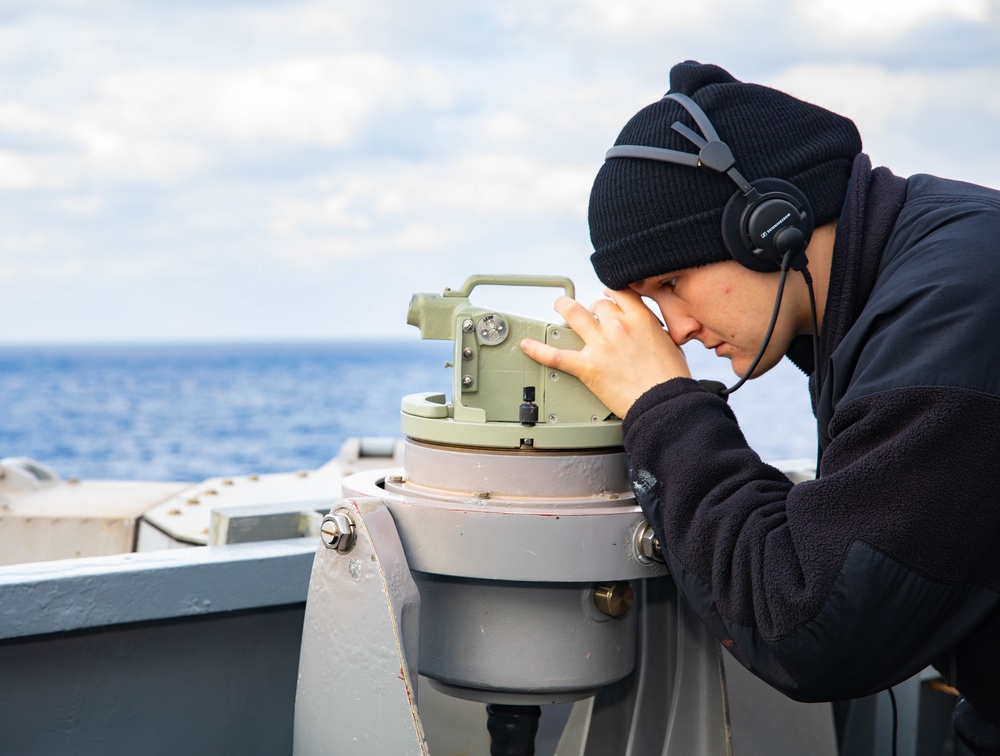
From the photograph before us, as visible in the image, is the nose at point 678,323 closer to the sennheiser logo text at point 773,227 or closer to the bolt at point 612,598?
the sennheiser logo text at point 773,227

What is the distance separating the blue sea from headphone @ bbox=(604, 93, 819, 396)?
52.4 ft

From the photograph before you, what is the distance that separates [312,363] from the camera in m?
90.1

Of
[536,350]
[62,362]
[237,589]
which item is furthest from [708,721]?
[62,362]

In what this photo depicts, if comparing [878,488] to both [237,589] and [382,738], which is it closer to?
[382,738]

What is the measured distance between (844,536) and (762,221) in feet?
1.33

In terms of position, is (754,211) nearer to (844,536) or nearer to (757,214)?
(757,214)

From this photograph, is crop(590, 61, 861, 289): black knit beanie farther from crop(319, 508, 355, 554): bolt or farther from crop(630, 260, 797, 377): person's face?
crop(319, 508, 355, 554): bolt

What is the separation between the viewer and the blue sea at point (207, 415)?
116ft

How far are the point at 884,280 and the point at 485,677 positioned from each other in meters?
0.74

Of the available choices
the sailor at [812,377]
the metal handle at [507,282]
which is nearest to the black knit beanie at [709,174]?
the sailor at [812,377]

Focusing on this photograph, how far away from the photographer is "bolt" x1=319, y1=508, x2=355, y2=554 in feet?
4.27

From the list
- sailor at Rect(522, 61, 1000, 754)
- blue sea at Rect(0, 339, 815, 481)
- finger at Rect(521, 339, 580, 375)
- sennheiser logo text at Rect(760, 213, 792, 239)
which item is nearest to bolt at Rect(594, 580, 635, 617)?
sailor at Rect(522, 61, 1000, 754)

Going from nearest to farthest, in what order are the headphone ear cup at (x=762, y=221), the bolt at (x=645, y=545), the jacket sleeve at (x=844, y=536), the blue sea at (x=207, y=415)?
the jacket sleeve at (x=844, y=536), the headphone ear cup at (x=762, y=221), the bolt at (x=645, y=545), the blue sea at (x=207, y=415)

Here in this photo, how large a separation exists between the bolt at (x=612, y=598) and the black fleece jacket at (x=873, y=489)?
0.19 metres
